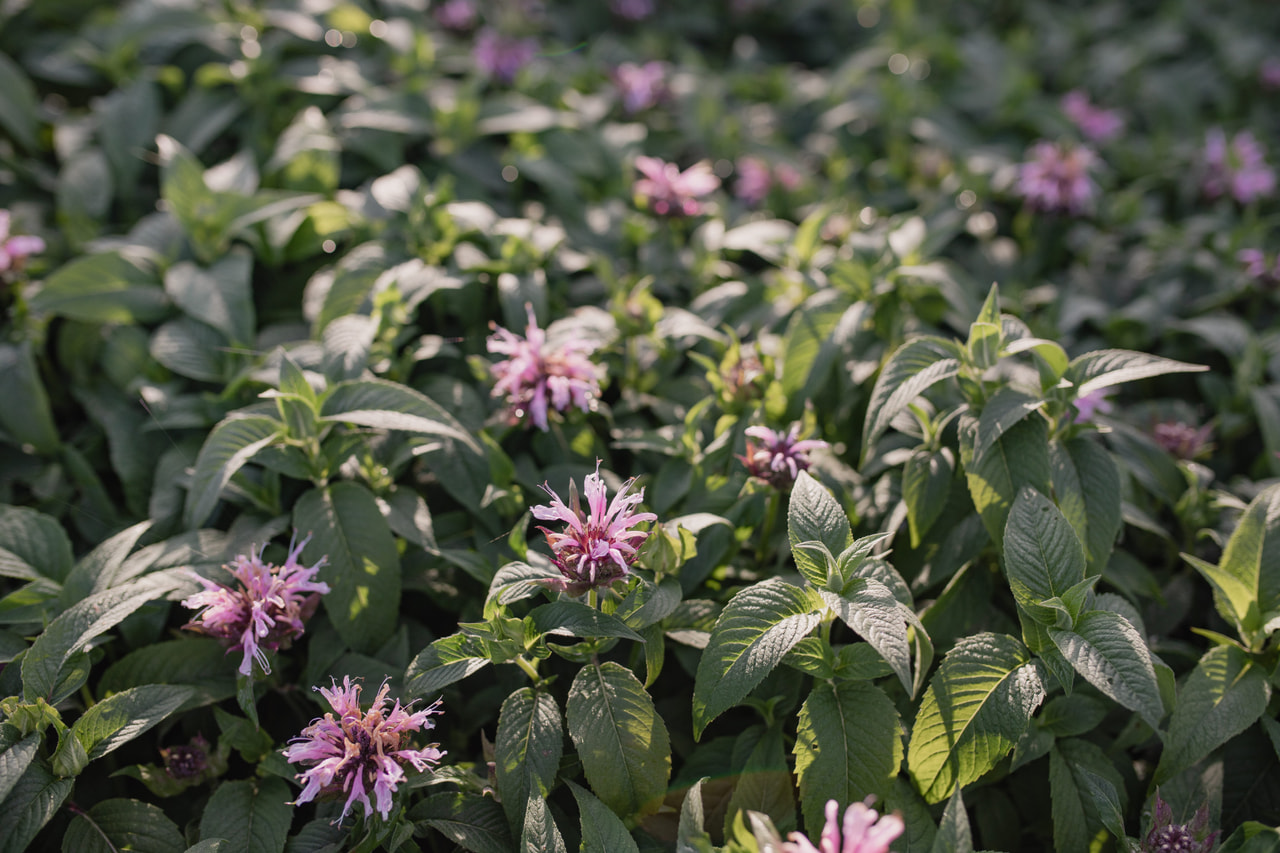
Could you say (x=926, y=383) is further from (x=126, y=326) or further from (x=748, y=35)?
(x=748, y=35)

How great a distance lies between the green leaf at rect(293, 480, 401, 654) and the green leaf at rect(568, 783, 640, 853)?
0.55 m

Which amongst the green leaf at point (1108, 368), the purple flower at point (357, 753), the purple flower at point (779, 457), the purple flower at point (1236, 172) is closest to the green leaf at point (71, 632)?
the purple flower at point (357, 753)

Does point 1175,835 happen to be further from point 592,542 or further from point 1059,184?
point 1059,184

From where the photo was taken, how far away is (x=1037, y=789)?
1.72 m

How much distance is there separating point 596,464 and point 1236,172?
2616 millimetres

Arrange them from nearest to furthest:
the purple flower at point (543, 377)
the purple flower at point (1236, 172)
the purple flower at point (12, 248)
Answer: the purple flower at point (543, 377) < the purple flower at point (12, 248) < the purple flower at point (1236, 172)

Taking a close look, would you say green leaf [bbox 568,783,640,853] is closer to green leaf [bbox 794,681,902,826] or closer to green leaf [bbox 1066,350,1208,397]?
green leaf [bbox 794,681,902,826]

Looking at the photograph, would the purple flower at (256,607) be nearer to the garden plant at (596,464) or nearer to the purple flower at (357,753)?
the garden plant at (596,464)

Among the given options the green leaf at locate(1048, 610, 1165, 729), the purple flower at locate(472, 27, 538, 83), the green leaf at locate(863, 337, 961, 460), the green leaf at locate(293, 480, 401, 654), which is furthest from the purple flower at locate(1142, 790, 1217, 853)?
the purple flower at locate(472, 27, 538, 83)

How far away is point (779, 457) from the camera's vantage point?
174 cm

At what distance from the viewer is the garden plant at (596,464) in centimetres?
149

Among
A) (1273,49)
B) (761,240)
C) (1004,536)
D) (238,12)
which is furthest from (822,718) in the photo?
(1273,49)

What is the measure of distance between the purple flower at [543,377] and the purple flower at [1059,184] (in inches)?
67.4

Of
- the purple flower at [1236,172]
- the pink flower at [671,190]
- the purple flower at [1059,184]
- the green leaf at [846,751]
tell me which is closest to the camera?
the green leaf at [846,751]
